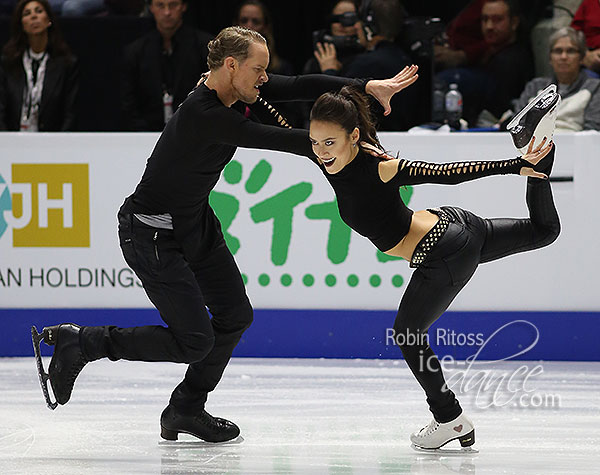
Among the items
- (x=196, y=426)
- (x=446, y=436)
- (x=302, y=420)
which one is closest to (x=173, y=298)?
(x=196, y=426)

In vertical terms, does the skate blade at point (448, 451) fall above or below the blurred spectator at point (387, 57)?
below

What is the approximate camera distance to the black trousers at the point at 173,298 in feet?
12.8

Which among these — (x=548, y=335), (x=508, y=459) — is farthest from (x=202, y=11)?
(x=508, y=459)

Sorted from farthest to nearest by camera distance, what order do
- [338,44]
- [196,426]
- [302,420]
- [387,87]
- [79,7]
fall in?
[79,7], [338,44], [302,420], [196,426], [387,87]

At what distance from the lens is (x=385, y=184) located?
373cm

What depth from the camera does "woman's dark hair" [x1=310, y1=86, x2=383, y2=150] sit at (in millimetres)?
3663

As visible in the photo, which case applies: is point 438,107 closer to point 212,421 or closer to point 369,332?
point 369,332

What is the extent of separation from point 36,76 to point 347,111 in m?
3.36

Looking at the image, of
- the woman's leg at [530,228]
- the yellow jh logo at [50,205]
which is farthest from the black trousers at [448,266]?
the yellow jh logo at [50,205]

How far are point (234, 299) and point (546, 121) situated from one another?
1.33 m

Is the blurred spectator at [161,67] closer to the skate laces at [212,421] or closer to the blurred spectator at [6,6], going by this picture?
the blurred spectator at [6,6]

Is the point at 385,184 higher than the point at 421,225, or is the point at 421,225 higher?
the point at 385,184

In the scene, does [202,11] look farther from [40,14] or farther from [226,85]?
[226,85]

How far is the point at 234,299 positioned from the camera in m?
4.09
